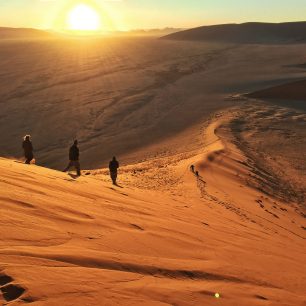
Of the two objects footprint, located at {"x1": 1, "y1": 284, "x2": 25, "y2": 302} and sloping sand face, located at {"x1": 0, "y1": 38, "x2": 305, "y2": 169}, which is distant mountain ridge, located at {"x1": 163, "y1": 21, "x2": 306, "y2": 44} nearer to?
sloping sand face, located at {"x1": 0, "y1": 38, "x2": 305, "y2": 169}

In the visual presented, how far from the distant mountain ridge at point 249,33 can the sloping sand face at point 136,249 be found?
7947 cm

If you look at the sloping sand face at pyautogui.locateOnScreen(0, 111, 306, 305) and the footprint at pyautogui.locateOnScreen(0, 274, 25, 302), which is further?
the sloping sand face at pyautogui.locateOnScreen(0, 111, 306, 305)

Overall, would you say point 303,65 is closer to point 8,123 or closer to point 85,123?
point 85,123

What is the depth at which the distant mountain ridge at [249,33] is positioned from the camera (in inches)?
3401

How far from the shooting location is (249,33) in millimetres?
93062

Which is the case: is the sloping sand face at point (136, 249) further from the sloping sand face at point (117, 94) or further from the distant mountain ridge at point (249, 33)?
the distant mountain ridge at point (249, 33)

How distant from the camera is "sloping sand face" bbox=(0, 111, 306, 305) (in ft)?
12.8

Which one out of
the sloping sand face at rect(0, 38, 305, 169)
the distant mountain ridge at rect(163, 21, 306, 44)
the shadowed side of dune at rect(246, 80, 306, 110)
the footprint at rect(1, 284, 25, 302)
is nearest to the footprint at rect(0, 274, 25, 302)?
the footprint at rect(1, 284, 25, 302)

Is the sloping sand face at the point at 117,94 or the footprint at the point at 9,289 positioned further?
the sloping sand face at the point at 117,94

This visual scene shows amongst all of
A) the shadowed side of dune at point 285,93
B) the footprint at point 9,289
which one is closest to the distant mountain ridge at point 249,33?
the shadowed side of dune at point 285,93

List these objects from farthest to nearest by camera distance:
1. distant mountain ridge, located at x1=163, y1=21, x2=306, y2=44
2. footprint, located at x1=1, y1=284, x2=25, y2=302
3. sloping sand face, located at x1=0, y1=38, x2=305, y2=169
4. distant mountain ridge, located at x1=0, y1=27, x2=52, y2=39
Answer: distant mountain ridge, located at x1=0, y1=27, x2=52, y2=39 → distant mountain ridge, located at x1=163, y1=21, x2=306, y2=44 → sloping sand face, located at x1=0, y1=38, x2=305, y2=169 → footprint, located at x1=1, y1=284, x2=25, y2=302

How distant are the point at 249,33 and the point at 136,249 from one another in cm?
9378

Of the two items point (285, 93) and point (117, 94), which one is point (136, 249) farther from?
point (285, 93)

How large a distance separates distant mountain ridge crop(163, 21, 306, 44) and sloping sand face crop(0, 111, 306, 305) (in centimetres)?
7947
